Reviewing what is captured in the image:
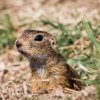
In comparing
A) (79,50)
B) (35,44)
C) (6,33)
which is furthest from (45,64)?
(6,33)

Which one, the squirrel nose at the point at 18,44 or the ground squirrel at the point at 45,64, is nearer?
the squirrel nose at the point at 18,44

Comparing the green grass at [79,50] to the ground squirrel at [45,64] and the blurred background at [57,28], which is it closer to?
the blurred background at [57,28]

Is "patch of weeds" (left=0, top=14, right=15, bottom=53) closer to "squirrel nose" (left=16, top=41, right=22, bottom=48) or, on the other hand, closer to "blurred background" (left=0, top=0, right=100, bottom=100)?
"blurred background" (left=0, top=0, right=100, bottom=100)

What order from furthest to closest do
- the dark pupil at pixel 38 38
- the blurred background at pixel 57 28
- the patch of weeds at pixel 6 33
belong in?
the patch of weeds at pixel 6 33, the blurred background at pixel 57 28, the dark pupil at pixel 38 38

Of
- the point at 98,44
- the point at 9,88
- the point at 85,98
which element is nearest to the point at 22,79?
the point at 9,88

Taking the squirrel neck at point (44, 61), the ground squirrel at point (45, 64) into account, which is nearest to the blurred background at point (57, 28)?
the ground squirrel at point (45, 64)

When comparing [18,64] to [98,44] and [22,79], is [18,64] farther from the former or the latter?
[98,44]

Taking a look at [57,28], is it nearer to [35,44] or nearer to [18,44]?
[35,44]

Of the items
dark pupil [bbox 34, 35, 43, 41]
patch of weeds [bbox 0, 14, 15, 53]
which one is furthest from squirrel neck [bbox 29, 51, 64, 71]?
patch of weeds [bbox 0, 14, 15, 53]
